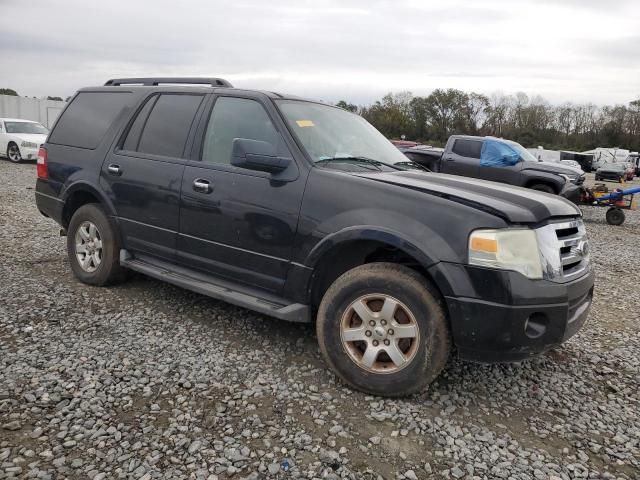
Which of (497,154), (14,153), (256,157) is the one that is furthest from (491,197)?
(14,153)

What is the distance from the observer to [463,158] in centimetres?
1212

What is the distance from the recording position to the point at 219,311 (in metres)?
4.28

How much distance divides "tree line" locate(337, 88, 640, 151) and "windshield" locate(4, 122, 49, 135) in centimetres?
4959

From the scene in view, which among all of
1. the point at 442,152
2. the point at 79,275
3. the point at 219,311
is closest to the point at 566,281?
the point at 219,311

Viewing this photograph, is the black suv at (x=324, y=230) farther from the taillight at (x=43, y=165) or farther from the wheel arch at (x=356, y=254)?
the taillight at (x=43, y=165)

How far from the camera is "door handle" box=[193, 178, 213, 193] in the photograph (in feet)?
12.1

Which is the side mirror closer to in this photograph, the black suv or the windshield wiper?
the black suv

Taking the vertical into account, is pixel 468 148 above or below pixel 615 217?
above

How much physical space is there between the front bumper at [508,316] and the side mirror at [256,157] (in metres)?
1.41

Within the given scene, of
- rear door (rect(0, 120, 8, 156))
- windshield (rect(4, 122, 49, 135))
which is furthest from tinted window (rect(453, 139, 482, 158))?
rear door (rect(0, 120, 8, 156))

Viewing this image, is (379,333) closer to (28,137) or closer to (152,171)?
(152,171)

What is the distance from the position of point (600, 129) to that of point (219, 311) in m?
78.8

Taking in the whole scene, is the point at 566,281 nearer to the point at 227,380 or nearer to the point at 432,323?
the point at 432,323

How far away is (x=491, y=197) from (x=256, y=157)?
59.6 inches
